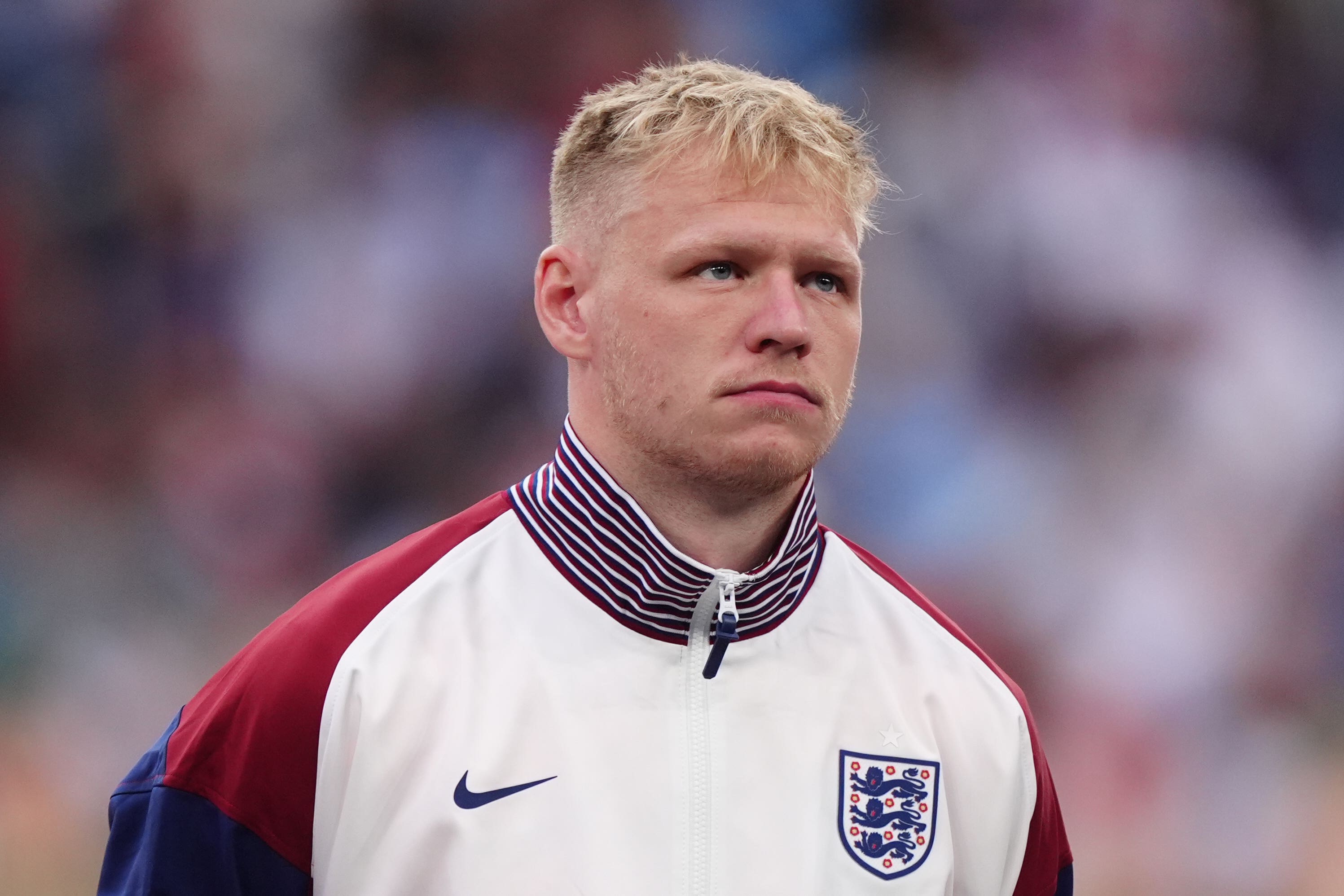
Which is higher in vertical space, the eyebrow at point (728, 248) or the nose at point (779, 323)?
the eyebrow at point (728, 248)

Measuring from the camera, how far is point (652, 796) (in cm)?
161

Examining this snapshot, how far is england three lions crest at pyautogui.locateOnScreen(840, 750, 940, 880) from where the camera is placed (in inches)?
66.4

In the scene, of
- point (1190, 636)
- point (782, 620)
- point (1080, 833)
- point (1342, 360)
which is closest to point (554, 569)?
point (782, 620)

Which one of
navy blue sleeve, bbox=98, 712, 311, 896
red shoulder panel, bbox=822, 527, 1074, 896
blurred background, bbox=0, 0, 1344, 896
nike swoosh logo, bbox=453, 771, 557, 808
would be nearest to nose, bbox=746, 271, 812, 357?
red shoulder panel, bbox=822, 527, 1074, 896

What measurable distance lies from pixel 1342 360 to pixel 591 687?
147 inches

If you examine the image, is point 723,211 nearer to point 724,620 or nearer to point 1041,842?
point 724,620

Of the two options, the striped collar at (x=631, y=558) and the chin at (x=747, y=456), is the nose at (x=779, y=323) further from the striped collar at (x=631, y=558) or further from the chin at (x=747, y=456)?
the striped collar at (x=631, y=558)

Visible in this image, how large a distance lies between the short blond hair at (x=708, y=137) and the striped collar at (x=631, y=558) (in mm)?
356

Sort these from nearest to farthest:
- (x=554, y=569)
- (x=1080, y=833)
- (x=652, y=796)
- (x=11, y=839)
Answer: (x=652, y=796)
(x=554, y=569)
(x=11, y=839)
(x=1080, y=833)

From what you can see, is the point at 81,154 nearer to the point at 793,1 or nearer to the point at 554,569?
the point at 793,1

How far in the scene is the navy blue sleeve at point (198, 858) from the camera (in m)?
1.53

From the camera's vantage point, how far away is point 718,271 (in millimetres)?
1736

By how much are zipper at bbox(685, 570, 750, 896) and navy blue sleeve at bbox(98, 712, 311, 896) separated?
1.47ft

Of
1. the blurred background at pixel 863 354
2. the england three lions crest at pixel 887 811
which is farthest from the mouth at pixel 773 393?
the blurred background at pixel 863 354
